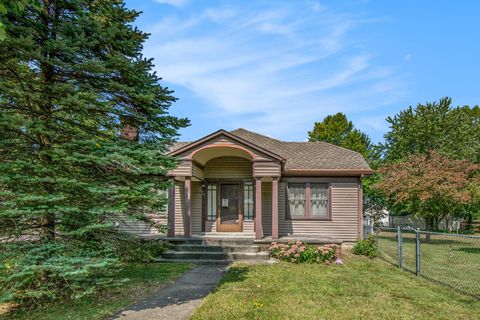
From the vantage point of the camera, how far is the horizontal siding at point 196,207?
1303cm

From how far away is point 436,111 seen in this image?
76.0 feet

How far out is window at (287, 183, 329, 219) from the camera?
1251 cm

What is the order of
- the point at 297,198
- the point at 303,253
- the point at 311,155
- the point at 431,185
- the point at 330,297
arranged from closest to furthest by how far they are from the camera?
1. the point at 330,297
2. the point at 303,253
3. the point at 297,198
4. the point at 311,155
5. the point at 431,185

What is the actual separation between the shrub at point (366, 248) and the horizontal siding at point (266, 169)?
3.89 meters

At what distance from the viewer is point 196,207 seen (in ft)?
43.1

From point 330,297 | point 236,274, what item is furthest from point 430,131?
point 330,297

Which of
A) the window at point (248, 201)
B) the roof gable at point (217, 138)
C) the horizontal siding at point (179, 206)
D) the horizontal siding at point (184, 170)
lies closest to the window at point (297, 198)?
A: the window at point (248, 201)

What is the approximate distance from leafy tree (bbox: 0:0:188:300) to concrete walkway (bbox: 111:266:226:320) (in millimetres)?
869

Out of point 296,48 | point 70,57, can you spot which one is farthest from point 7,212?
point 296,48

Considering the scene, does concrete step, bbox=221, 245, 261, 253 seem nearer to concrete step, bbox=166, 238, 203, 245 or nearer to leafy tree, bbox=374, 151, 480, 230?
concrete step, bbox=166, 238, 203, 245

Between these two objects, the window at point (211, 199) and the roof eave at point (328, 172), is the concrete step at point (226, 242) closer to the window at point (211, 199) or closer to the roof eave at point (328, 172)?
the window at point (211, 199)

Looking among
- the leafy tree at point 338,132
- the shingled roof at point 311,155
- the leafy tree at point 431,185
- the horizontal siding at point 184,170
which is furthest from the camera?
the leafy tree at point 338,132

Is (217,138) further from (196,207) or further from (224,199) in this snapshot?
(196,207)

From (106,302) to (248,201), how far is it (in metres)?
Answer: 7.90
